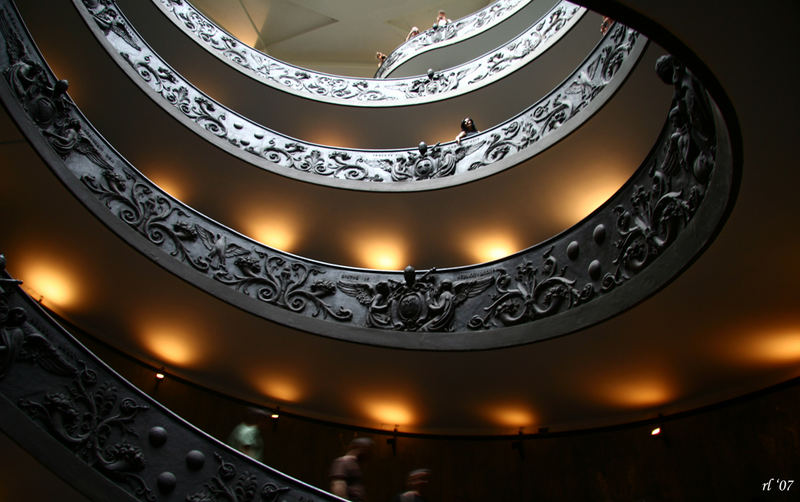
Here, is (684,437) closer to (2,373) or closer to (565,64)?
(565,64)

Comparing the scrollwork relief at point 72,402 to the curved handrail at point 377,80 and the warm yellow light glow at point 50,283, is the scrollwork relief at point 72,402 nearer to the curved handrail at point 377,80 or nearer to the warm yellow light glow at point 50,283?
the warm yellow light glow at point 50,283

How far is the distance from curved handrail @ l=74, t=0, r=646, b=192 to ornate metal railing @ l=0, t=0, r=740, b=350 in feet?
6.55

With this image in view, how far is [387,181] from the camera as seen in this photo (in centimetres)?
1154

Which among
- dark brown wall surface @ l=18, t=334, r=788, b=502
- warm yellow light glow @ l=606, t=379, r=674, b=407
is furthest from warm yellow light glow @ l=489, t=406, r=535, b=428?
warm yellow light glow @ l=606, t=379, r=674, b=407

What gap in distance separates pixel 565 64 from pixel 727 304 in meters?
7.27

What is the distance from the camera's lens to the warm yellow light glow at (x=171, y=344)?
30.1 ft

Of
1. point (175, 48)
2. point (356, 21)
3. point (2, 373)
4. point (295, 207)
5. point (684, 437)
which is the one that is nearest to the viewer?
point (2, 373)

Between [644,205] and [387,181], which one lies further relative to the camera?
[387,181]

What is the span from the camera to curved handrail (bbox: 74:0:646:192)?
9.13 meters

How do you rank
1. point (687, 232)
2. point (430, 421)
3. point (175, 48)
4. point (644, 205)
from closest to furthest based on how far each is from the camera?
1. point (687, 232)
2. point (644, 205)
3. point (430, 421)
4. point (175, 48)

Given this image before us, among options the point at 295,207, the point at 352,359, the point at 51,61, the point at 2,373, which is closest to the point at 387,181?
the point at 295,207

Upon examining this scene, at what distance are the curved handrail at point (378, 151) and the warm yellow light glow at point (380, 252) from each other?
1.16 meters

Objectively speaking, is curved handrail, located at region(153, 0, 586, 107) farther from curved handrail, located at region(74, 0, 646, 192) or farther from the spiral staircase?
curved handrail, located at region(74, 0, 646, 192)

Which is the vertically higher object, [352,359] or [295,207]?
[295,207]
